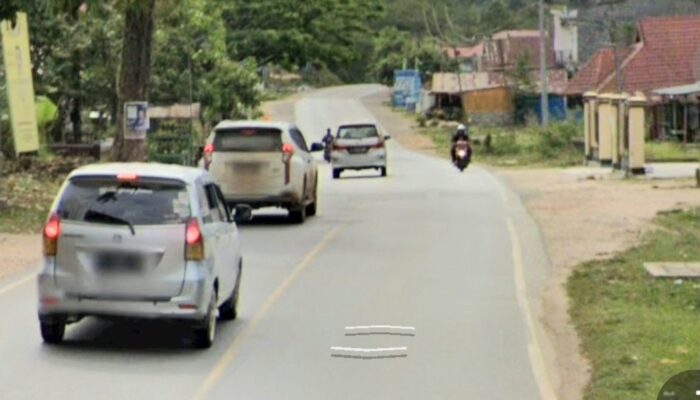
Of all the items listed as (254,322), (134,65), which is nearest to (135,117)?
(134,65)

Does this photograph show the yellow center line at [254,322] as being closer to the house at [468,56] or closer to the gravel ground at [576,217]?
the gravel ground at [576,217]

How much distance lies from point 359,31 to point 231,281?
60382 mm

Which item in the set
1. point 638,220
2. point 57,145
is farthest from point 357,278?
point 57,145

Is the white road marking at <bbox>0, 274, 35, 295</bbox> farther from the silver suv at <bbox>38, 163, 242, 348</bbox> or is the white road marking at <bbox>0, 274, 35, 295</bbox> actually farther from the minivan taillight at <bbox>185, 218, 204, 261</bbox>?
the minivan taillight at <bbox>185, 218, 204, 261</bbox>

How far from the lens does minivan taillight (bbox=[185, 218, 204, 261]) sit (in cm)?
1344

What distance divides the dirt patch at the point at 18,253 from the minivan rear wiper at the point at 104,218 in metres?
6.65

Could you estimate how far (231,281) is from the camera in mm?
15367

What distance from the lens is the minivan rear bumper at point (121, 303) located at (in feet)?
43.9

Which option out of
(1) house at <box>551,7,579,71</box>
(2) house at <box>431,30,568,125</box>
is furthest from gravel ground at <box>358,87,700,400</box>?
(1) house at <box>551,7,579,71</box>

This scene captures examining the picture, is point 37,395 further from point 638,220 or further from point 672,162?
point 672,162

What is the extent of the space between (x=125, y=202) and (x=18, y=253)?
377 inches

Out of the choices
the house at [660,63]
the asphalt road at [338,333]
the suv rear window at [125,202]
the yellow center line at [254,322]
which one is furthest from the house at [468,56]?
the suv rear window at [125,202]

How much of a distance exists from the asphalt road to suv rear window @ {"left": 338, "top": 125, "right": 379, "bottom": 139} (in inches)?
838

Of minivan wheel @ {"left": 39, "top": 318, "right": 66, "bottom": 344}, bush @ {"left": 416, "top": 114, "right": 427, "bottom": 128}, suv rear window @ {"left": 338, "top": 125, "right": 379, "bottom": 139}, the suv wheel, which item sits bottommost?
bush @ {"left": 416, "top": 114, "right": 427, "bottom": 128}
